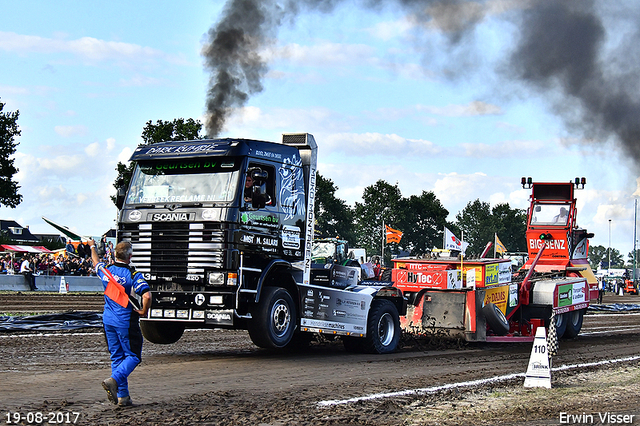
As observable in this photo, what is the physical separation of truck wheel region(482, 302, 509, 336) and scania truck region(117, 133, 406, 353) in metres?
3.72

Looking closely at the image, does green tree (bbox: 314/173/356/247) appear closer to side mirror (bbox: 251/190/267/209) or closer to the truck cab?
the truck cab

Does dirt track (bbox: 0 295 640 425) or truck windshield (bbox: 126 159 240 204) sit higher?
truck windshield (bbox: 126 159 240 204)

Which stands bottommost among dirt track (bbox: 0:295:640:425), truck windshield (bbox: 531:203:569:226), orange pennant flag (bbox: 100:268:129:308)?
dirt track (bbox: 0:295:640:425)

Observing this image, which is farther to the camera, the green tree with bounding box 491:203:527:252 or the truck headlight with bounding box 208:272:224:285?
the green tree with bounding box 491:203:527:252

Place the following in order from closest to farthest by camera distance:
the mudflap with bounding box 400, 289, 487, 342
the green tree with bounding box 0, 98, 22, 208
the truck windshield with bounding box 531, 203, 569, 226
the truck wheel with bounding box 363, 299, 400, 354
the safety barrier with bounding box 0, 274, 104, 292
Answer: the truck wheel with bounding box 363, 299, 400, 354 → the mudflap with bounding box 400, 289, 487, 342 → the truck windshield with bounding box 531, 203, 569, 226 → the safety barrier with bounding box 0, 274, 104, 292 → the green tree with bounding box 0, 98, 22, 208

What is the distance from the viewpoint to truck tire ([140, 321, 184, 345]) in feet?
39.7

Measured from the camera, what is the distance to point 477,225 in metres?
Result: 153

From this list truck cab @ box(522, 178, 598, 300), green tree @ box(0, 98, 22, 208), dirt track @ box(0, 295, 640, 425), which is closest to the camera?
dirt track @ box(0, 295, 640, 425)

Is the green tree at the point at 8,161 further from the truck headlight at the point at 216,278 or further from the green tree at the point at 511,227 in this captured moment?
the green tree at the point at 511,227

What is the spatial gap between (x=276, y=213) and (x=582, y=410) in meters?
5.65

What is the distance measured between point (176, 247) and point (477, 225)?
479ft

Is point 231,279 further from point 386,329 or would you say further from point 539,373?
point 539,373

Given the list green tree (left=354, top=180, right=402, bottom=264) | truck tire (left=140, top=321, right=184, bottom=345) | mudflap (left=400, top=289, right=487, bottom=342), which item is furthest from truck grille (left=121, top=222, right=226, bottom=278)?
green tree (left=354, top=180, right=402, bottom=264)

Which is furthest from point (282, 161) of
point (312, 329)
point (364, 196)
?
point (364, 196)
